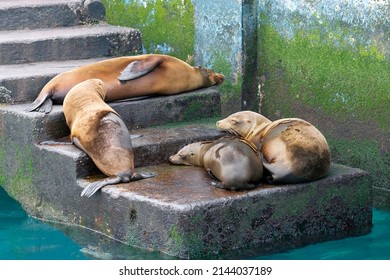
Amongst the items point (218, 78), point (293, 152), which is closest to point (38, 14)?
point (218, 78)

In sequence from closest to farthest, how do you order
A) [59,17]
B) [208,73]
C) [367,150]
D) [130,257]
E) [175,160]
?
[130,257] < [175,160] < [367,150] < [208,73] < [59,17]

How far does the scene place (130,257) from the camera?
657 centimetres

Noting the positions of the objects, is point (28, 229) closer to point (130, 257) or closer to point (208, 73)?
point (130, 257)

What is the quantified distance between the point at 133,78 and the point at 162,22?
1.55 m

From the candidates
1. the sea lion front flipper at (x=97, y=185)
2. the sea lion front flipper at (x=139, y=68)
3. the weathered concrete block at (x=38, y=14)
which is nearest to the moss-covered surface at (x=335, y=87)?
the sea lion front flipper at (x=139, y=68)

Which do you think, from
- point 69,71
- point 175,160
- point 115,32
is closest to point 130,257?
point 175,160

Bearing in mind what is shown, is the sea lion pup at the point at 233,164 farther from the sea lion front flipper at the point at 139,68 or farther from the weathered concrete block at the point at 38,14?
the weathered concrete block at the point at 38,14

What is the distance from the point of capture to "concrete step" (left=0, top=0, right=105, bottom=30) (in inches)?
371

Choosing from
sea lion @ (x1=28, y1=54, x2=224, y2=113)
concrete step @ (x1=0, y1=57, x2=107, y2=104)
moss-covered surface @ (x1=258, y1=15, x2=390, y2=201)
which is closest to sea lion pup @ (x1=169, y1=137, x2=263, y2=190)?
sea lion @ (x1=28, y1=54, x2=224, y2=113)

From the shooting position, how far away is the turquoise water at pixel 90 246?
21.9 ft

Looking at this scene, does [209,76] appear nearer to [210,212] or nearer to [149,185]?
[149,185]

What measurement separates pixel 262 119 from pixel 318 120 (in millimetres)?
1004

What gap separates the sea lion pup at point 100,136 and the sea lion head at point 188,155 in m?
0.38

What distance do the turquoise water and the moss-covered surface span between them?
67 centimetres
